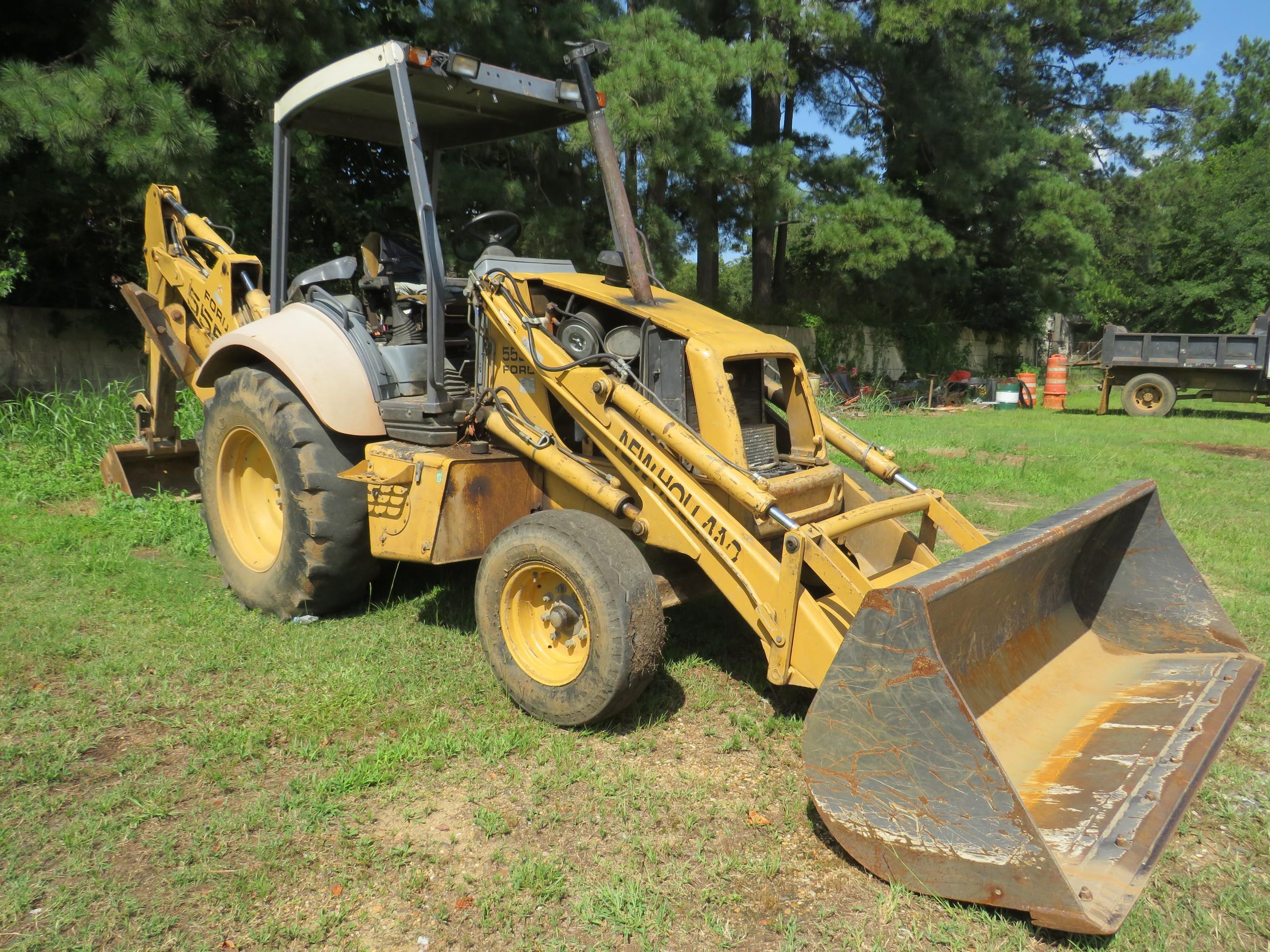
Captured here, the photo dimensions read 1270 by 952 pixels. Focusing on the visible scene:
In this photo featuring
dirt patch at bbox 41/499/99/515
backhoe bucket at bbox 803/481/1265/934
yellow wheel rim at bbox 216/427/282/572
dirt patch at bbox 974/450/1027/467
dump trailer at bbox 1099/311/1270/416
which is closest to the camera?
backhoe bucket at bbox 803/481/1265/934

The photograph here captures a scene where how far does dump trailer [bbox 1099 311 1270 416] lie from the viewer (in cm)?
1641

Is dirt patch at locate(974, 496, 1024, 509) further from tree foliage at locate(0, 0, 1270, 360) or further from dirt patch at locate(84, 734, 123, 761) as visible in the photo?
dirt patch at locate(84, 734, 123, 761)

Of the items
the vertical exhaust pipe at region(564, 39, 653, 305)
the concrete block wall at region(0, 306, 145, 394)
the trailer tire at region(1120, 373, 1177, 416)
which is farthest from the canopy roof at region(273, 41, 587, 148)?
the trailer tire at region(1120, 373, 1177, 416)

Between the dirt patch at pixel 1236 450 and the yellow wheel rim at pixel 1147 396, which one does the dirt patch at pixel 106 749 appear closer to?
the dirt patch at pixel 1236 450

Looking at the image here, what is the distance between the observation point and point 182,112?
7.18 m

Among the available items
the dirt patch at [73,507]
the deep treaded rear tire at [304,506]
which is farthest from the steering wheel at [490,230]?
the dirt patch at [73,507]

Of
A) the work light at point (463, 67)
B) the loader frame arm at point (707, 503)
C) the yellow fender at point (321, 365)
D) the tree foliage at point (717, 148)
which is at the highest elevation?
the tree foliage at point (717, 148)

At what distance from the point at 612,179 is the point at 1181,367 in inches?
644

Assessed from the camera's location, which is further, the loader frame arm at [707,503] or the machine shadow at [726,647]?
the machine shadow at [726,647]

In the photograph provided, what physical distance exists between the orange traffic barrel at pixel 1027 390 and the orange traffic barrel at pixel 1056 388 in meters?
0.29

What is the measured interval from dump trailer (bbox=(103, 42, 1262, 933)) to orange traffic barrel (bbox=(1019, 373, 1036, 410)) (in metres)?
17.4

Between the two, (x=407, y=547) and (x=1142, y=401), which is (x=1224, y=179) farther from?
(x=407, y=547)

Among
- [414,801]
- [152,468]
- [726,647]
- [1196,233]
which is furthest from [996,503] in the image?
[1196,233]

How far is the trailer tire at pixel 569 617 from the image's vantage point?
3342 millimetres
